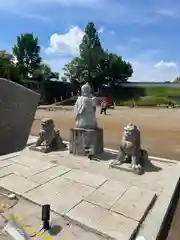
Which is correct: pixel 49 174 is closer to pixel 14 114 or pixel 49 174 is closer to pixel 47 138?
pixel 47 138

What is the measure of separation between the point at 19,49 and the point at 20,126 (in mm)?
33311

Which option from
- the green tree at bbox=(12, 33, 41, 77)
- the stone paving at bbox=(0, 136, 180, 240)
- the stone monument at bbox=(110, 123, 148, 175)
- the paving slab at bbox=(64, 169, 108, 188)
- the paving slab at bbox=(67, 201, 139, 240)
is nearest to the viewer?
the paving slab at bbox=(67, 201, 139, 240)

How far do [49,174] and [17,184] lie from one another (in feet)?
2.25

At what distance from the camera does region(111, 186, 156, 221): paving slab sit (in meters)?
3.40

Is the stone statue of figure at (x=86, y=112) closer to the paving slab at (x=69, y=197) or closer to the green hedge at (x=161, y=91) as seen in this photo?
the paving slab at (x=69, y=197)

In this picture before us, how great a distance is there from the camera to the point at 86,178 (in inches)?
181

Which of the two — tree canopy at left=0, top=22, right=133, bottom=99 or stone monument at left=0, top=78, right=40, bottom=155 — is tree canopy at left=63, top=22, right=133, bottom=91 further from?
stone monument at left=0, top=78, right=40, bottom=155

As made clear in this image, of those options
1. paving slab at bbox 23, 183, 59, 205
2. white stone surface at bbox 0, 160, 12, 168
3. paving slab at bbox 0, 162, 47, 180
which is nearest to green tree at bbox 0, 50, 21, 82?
white stone surface at bbox 0, 160, 12, 168

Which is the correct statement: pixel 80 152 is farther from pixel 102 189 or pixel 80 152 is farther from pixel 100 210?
pixel 100 210

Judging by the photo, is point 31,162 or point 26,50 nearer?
point 31,162

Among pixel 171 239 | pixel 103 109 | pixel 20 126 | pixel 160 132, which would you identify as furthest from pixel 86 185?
pixel 103 109

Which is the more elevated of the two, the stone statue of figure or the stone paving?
the stone statue of figure

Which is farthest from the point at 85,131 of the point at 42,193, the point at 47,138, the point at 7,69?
the point at 7,69

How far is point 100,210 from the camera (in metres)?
3.46
